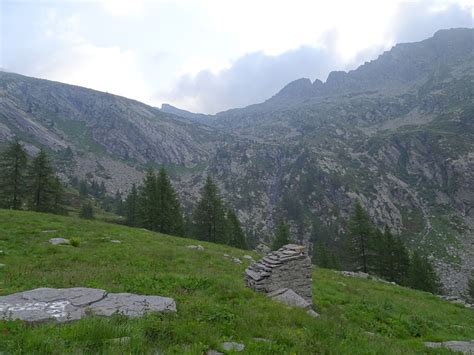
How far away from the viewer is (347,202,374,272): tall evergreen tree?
60.2 metres

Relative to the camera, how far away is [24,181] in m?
58.3

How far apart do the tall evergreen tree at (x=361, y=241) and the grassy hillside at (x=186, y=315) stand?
34777 millimetres

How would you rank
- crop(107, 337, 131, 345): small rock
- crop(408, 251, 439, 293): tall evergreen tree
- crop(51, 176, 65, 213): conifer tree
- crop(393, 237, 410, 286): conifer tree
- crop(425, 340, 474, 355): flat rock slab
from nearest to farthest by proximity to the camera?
crop(107, 337, 131, 345): small rock < crop(425, 340, 474, 355): flat rock slab < crop(408, 251, 439, 293): tall evergreen tree < crop(51, 176, 65, 213): conifer tree < crop(393, 237, 410, 286): conifer tree

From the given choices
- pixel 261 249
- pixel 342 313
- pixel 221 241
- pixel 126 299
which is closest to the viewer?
pixel 126 299

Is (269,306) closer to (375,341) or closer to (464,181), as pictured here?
(375,341)

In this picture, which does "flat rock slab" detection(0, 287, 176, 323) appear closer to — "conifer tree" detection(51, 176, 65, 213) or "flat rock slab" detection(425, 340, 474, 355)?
"flat rock slab" detection(425, 340, 474, 355)

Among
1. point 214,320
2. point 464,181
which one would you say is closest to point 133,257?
point 214,320

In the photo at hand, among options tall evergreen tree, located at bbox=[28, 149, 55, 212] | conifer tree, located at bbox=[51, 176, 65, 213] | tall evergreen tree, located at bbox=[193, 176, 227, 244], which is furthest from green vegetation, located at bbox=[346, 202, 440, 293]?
tall evergreen tree, located at bbox=[28, 149, 55, 212]

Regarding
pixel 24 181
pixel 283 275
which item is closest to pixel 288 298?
pixel 283 275

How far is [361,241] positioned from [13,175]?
60301 mm

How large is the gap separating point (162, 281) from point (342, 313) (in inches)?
331

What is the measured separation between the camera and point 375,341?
413 inches

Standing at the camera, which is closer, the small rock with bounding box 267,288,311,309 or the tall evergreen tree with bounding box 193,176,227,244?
the small rock with bounding box 267,288,311,309

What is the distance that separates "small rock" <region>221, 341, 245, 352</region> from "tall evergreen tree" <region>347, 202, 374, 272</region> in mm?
56226
